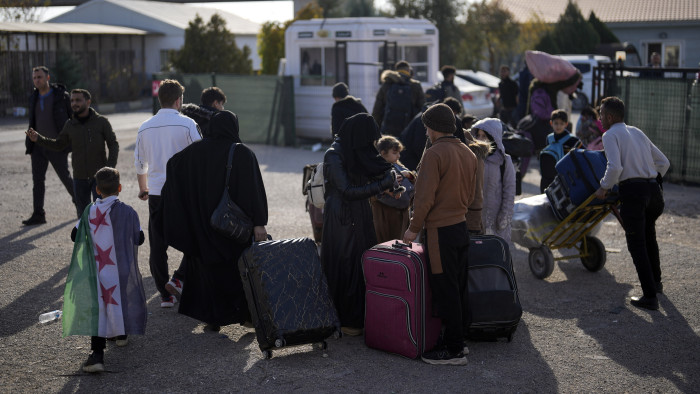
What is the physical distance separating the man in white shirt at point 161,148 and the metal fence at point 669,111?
27.4 ft

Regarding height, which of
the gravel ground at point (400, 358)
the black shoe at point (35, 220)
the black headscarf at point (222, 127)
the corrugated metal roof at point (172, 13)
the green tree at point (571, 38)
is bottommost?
the gravel ground at point (400, 358)

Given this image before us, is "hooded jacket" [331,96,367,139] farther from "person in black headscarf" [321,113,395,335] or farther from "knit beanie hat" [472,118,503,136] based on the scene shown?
"person in black headscarf" [321,113,395,335]

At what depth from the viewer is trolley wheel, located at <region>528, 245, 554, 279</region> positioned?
26.3 feet

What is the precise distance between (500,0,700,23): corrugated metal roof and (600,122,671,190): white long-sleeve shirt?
3374 cm

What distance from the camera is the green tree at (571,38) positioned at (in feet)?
119

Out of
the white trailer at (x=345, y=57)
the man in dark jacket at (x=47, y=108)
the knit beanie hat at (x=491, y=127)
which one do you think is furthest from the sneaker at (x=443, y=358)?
the white trailer at (x=345, y=57)

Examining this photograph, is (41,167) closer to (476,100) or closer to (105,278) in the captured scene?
(105,278)

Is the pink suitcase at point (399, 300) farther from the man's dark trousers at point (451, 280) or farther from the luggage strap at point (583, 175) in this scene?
the luggage strap at point (583, 175)

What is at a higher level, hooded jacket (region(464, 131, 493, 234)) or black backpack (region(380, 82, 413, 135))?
black backpack (region(380, 82, 413, 135))

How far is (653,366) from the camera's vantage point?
579 centimetres

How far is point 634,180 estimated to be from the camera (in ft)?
23.2

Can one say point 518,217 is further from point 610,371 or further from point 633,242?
point 610,371

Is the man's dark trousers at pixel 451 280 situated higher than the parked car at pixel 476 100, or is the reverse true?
the parked car at pixel 476 100

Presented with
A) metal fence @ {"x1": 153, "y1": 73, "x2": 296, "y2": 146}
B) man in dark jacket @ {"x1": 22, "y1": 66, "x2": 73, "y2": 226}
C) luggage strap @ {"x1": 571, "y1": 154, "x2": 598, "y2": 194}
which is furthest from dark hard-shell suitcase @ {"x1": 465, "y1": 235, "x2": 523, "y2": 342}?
metal fence @ {"x1": 153, "y1": 73, "x2": 296, "y2": 146}
